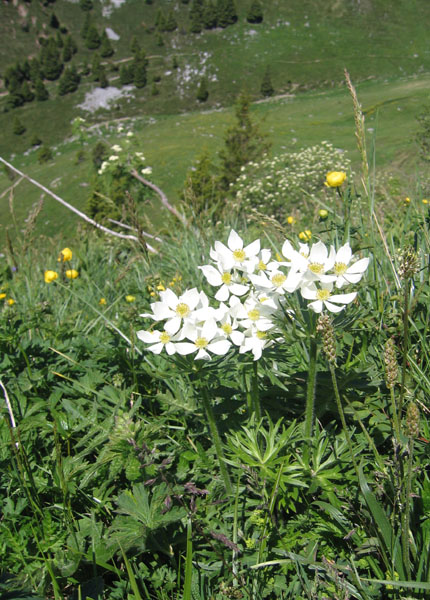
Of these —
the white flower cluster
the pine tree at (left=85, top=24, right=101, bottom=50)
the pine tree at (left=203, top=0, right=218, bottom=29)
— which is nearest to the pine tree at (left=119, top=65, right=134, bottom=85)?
the pine tree at (left=203, top=0, right=218, bottom=29)

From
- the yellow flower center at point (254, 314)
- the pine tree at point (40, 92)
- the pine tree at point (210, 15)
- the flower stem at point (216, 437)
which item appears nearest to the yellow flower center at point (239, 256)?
the yellow flower center at point (254, 314)

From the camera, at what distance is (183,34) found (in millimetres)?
84375

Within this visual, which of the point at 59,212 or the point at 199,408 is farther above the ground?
the point at 199,408

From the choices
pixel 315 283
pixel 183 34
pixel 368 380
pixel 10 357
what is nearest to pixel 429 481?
pixel 368 380

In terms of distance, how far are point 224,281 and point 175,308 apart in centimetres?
20

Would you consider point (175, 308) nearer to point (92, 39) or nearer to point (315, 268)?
point (315, 268)

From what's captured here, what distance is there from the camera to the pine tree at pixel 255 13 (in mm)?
80031

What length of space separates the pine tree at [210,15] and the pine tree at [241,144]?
257ft

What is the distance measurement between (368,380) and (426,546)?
2.00ft

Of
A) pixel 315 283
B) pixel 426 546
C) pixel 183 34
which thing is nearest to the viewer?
pixel 426 546

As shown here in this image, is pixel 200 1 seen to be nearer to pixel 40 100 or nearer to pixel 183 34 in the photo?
pixel 183 34

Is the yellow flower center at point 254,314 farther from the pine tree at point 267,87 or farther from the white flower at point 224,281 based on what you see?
the pine tree at point 267,87

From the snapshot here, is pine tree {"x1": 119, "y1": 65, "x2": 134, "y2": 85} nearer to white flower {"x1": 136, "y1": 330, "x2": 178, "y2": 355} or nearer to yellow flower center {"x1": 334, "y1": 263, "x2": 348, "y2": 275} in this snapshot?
white flower {"x1": 136, "y1": 330, "x2": 178, "y2": 355}

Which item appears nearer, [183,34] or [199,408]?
[199,408]
